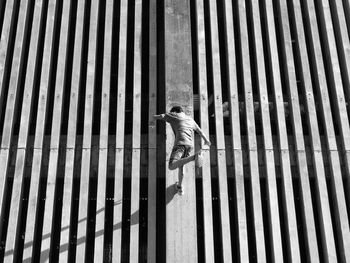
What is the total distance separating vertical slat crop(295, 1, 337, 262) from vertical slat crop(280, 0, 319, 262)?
0.83 ft

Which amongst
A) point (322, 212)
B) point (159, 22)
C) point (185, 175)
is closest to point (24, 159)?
point (185, 175)

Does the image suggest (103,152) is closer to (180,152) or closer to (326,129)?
(180,152)

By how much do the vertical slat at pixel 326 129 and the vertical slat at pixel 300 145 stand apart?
25cm

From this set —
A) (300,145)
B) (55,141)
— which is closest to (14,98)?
(55,141)

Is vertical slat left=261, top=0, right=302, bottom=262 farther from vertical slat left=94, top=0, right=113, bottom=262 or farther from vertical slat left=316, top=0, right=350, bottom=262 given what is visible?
vertical slat left=94, top=0, right=113, bottom=262

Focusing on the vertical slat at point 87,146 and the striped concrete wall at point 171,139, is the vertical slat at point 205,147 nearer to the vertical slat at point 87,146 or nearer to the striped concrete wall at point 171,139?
the striped concrete wall at point 171,139

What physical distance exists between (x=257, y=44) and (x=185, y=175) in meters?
4.28

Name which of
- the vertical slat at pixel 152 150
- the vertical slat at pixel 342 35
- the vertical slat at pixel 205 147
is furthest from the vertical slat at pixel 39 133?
the vertical slat at pixel 342 35

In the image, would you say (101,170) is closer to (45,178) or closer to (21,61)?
(45,178)

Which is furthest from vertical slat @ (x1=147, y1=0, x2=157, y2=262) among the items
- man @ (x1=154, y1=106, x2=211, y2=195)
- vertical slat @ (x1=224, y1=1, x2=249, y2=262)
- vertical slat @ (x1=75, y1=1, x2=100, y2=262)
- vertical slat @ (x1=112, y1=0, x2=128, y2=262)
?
vertical slat @ (x1=224, y1=1, x2=249, y2=262)

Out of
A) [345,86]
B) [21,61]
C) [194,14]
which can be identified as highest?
[194,14]

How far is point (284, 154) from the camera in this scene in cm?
1152

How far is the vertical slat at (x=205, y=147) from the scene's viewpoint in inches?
414

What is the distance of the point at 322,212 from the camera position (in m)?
10.9
